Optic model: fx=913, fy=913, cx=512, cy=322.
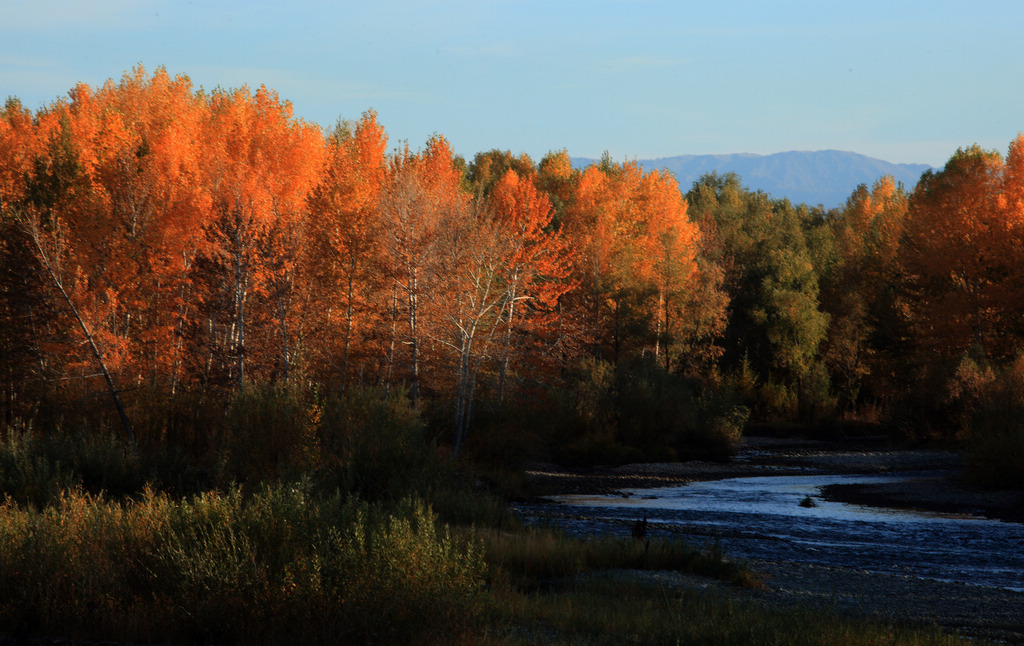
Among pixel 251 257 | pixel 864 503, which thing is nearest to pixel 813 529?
pixel 864 503

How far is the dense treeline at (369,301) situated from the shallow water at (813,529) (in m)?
5.54

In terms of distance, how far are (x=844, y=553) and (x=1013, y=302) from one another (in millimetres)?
25557

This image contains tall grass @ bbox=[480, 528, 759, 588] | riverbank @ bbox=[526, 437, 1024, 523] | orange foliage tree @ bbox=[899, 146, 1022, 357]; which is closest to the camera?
tall grass @ bbox=[480, 528, 759, 588]

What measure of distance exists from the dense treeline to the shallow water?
18.2ft

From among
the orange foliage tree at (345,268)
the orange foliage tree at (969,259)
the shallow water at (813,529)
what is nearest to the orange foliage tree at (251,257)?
the orange foliage tree at (345,268)

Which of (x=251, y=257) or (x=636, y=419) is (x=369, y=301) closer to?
(x=251, y=257)

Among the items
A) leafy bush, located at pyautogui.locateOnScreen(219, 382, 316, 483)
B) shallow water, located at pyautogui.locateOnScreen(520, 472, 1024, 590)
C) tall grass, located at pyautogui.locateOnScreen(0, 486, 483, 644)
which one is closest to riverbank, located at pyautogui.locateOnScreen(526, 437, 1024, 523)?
shallow water, located at pyautogui.locateOnScreen(520, 472, 1024, 590)

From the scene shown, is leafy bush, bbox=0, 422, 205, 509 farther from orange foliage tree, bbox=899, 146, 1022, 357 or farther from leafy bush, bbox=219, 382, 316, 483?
orange foliage tree, bbox=899, 146, 1022, 357

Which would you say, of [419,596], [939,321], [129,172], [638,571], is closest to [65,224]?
[129,172]

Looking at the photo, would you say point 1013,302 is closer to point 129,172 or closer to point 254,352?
point 254,352

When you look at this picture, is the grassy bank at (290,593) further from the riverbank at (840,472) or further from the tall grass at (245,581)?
the riverbank at (840,472)

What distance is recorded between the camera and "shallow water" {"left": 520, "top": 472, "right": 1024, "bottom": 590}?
1792cm

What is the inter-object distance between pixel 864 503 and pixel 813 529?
20.3 ft

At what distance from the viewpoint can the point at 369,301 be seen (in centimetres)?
3431
